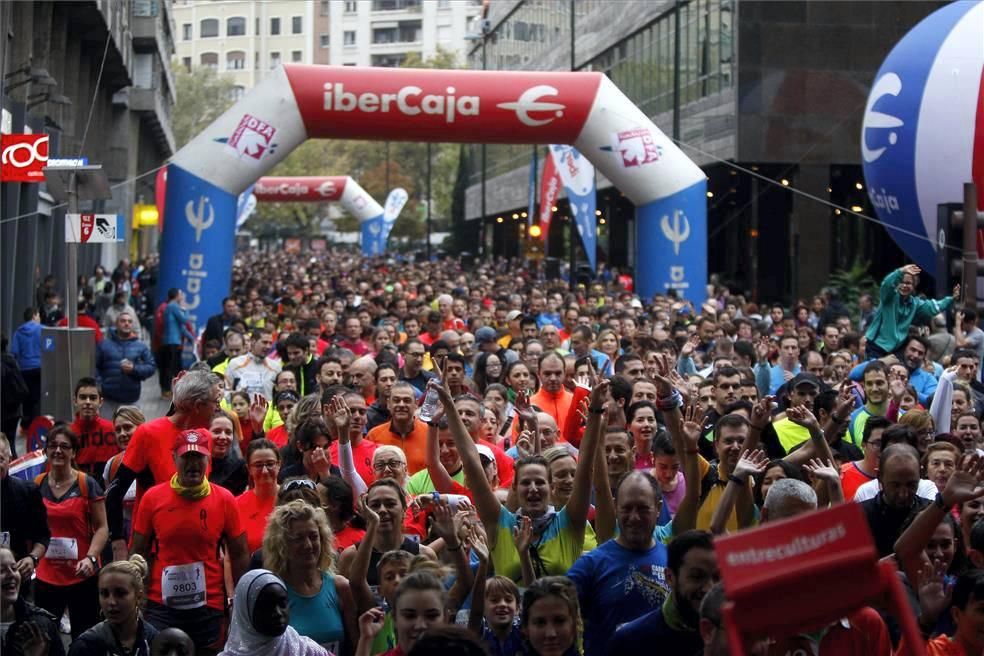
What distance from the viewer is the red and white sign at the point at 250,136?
20.9 meters

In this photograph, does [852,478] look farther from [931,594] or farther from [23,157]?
[23,157]

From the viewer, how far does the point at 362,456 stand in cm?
922

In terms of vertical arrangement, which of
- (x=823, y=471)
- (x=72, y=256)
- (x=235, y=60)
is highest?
(x=235, y=60)

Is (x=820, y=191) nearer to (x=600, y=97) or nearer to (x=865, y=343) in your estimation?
(x=600, y=97)

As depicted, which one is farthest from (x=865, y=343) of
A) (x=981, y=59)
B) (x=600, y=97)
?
(x=600, y=97)

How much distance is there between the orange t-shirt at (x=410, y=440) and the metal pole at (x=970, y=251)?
388 cm

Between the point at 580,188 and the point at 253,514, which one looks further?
the point at 580,188

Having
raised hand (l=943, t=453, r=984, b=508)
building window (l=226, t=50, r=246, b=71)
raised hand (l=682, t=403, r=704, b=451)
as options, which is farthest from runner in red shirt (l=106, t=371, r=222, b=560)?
building window (l=226, t=50, r=246, b=71)

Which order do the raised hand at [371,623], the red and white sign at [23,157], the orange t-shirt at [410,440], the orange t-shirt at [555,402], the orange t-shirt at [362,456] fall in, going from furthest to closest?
1. the red and white sign at [23,157]
2. the orange t-shirt at [555,402]
3. the orange t-shirt at [410,440]
4. the orange t-shirt at [362,456]
5. the raised hand at [371,623]

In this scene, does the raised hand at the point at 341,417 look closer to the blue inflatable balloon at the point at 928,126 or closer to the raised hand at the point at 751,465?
the raised hand at the point at 751,465

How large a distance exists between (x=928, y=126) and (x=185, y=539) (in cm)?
1206

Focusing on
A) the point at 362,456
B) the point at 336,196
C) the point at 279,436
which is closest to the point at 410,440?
the point at 362,456

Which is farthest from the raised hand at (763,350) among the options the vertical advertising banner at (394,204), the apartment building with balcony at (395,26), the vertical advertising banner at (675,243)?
the apartment building with balcony at (395,26)

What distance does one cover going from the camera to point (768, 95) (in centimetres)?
3238
